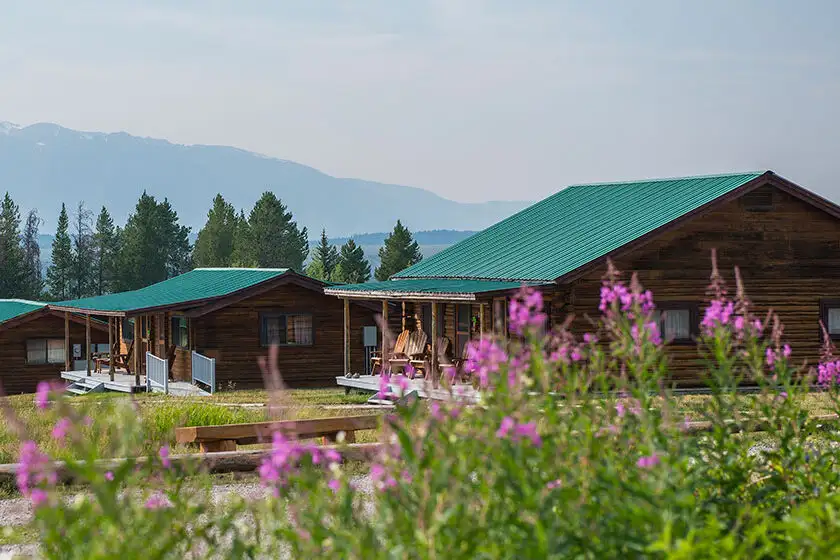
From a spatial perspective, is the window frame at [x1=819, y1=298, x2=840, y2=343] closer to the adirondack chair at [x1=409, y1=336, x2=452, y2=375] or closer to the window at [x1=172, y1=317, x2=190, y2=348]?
the adirondack chair at [x1=409, y1=336, x2=452, y2=375]

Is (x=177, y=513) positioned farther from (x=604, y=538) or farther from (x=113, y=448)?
(x=604, y=538)

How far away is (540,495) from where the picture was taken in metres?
5.15

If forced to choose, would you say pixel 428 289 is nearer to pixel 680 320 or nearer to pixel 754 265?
pixel 680 320

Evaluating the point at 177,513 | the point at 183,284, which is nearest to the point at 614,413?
the point at 177,513

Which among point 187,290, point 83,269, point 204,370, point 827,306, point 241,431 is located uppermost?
point 83,269

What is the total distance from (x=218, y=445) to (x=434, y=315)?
12.6m

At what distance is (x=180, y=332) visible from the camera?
3772cm

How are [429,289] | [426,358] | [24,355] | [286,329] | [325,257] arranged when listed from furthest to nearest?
[325,257] → [24,355] → [286,329] → [426,358] → [429,289]

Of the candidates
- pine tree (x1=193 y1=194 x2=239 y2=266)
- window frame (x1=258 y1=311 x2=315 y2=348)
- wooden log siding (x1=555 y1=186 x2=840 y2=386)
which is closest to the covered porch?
wooden log siding (x1=555 y1=186 x2=840 y2=386)

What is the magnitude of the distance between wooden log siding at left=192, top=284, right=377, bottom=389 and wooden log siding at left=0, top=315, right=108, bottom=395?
12.5 metres


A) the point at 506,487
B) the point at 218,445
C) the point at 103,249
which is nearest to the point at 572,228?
the point at 218,445

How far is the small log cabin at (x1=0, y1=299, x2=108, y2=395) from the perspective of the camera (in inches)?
1827

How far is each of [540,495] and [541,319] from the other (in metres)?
0.78

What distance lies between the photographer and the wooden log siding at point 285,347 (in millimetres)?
35562
